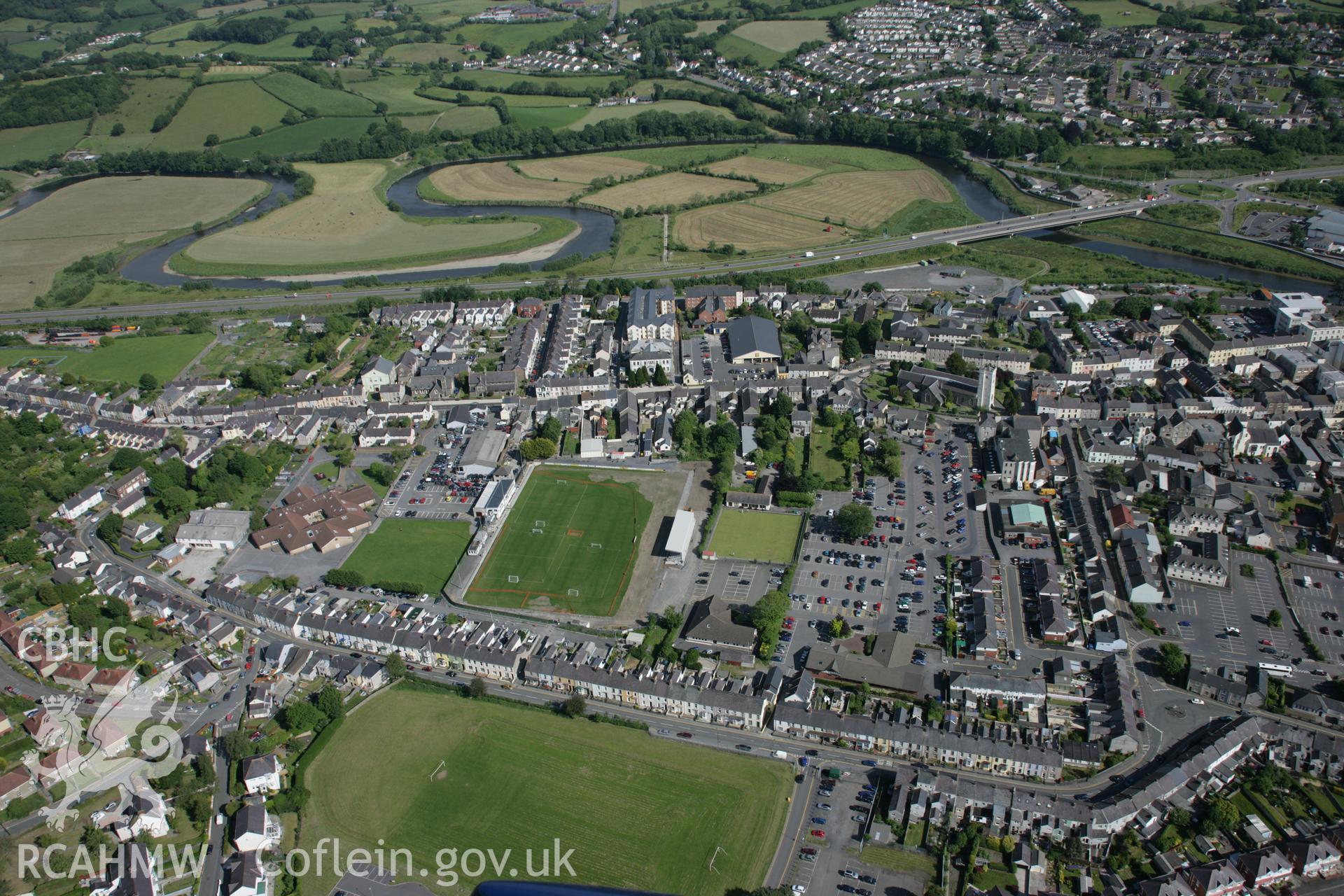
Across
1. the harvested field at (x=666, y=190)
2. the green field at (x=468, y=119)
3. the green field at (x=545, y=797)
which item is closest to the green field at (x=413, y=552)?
the green field at (x=545, y=797)

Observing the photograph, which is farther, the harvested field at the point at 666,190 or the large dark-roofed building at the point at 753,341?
the harvested field at the point at 666,190

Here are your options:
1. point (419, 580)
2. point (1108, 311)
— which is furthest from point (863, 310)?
point (419, 580)

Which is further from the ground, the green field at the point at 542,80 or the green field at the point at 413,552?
the green field at the point at 542,80

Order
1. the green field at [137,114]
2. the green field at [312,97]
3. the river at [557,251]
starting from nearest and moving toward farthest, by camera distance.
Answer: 1. the river at [557,251]
2. the green field at [137,114]
3. the green field at [312,97]

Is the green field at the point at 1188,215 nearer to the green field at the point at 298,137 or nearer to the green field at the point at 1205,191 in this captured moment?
the green field at the point at 1205,191

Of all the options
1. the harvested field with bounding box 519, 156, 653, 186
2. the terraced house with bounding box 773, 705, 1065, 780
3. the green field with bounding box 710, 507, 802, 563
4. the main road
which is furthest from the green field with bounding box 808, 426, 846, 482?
the harvested field with bounding box 519, 156, 653, 186

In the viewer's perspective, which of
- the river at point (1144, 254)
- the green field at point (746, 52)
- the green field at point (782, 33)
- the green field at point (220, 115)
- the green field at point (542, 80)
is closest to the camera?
the river at point (1144, 254)
